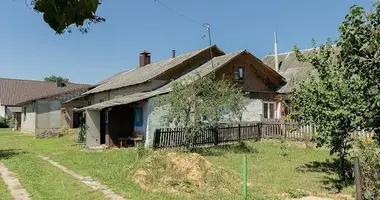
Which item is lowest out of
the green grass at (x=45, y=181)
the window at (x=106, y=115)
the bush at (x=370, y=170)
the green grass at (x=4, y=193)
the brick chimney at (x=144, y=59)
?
the green grass at (x=4, y=193)

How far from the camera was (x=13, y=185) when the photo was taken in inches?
467

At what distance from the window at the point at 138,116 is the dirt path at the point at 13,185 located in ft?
31.4

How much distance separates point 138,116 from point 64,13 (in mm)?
22498

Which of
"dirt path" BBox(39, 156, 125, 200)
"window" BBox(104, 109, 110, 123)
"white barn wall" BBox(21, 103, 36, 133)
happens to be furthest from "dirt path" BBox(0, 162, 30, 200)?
"white barn wall" BBox(21, 103, 36, 133)

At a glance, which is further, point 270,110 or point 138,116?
point 270,110

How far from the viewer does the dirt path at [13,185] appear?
10.3m

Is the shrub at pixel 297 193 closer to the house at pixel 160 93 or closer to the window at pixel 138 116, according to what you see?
the house at pixel 160 93

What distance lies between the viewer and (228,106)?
1984 cm

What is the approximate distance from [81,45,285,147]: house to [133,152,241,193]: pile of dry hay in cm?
853

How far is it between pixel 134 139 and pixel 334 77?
13638 millimetres

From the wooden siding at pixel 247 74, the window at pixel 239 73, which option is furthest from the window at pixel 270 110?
the window at pixel 239 73

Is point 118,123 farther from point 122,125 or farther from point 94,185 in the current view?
point 94,185

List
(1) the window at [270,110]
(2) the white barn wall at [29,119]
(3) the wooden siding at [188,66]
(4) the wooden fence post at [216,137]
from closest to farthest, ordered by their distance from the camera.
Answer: (4) the wooden fence post at [216,137] < (3) the wooden siding at [188,66] < (1) the window at [270,110] < (2) the white barn wall at [29,119]

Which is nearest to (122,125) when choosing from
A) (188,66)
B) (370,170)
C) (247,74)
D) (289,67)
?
(188,66)
